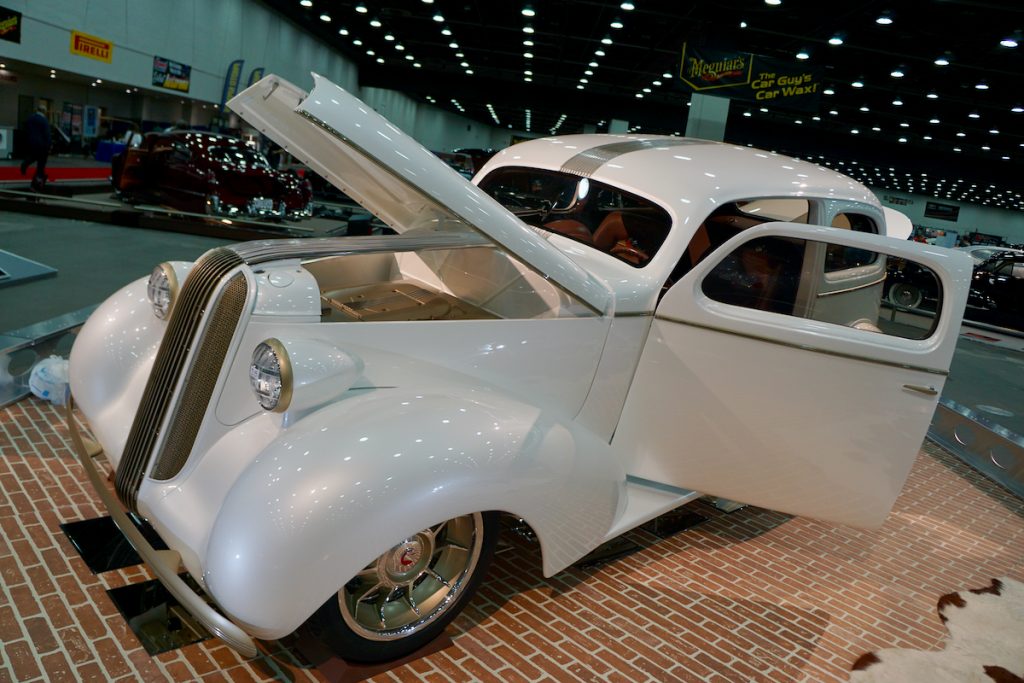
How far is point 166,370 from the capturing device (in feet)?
7.98

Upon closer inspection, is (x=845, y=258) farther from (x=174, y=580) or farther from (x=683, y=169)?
(x=174, y=580)

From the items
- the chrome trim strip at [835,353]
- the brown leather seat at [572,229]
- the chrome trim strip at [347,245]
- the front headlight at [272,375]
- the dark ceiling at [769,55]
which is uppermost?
the dark ceiling at [769,55]

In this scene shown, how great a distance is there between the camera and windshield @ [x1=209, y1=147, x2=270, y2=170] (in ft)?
39.2

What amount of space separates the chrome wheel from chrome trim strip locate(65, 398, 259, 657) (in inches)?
12.3

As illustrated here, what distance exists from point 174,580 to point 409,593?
2.40ft

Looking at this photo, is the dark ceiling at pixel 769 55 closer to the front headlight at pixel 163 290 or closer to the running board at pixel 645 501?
the running board at pixel 645 501

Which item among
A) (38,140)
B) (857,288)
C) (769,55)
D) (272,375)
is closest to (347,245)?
(272,375)

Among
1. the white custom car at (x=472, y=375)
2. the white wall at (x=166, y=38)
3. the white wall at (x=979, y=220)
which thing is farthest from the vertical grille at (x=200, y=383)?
the white wall at (x=979, y=220)

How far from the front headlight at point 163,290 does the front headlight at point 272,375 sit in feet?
2.36

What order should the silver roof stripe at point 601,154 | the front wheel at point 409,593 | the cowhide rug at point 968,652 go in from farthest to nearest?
the silver roof stripe at point 601,154
the cowhide rug at point 968,652
the front wheel at point 409,593

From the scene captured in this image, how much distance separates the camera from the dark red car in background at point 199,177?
38.5 ft

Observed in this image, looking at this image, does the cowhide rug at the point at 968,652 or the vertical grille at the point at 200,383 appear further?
the cowhide rug at the point at 968,652

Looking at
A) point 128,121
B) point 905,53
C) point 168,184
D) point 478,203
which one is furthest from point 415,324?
point 128,121

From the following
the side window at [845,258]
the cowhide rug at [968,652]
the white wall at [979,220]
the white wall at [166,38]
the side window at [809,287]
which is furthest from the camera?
the white wall at [979,220]
